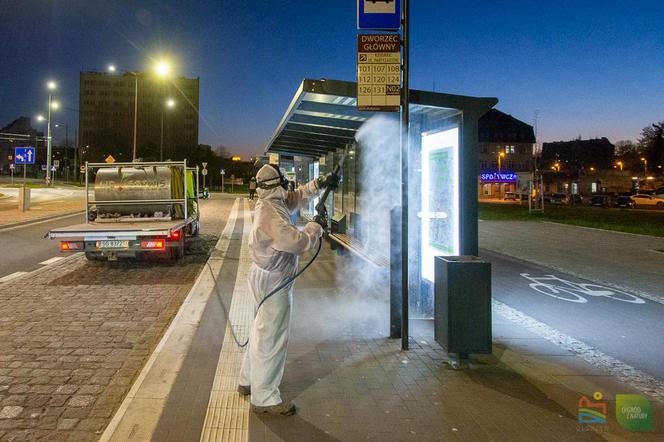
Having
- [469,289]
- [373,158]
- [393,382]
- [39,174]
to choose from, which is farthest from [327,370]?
[39,174]

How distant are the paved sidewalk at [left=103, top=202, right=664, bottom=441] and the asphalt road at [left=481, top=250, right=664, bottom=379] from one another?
1.88 ft

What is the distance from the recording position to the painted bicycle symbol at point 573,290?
804 centimetres

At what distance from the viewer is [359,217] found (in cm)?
1084

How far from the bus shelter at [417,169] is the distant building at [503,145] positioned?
70943 mm

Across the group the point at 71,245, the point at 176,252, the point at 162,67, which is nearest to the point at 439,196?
the point at 71,245

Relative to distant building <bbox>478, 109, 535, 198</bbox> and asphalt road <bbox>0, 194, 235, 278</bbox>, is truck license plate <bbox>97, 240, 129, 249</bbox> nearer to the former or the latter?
asphalt road <bbox>0, 194, 235, 278</bbox>

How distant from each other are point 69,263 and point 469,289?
30.7ft

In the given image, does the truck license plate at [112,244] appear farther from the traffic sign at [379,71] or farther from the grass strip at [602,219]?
the grass strip at [602,219]

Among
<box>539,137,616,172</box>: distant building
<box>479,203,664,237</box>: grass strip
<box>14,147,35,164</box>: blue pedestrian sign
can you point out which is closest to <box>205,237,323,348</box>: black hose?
<box>479,203,664,237</box>: grass strip

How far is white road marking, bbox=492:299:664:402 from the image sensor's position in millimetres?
4473

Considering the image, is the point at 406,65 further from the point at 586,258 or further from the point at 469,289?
the point at 586,258

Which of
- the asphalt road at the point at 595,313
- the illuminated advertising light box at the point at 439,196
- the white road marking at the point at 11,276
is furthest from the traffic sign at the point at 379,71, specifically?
the white road marking at the point at 11,276

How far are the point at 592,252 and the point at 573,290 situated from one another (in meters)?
5.93

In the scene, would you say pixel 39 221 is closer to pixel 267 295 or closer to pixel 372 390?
pixel 267 295
